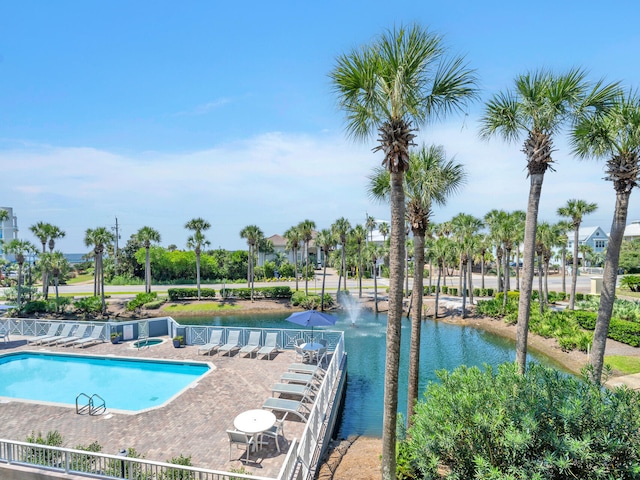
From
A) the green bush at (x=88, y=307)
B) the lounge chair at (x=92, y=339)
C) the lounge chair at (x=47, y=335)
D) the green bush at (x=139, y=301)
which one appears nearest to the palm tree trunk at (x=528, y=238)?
the lounge chair at (x=92, y=339)

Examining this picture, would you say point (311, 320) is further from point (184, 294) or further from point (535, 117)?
point (184, 294)


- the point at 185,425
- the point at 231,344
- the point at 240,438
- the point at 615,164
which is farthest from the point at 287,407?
the point at 615,164

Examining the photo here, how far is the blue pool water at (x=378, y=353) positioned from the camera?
14.8 metres

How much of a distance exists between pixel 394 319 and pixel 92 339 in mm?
19327

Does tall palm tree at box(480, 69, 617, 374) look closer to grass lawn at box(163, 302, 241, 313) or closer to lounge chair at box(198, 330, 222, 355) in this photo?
lounge chair at box(198, 330, 222, 355)

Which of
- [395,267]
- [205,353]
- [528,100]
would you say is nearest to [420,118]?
[395,267]

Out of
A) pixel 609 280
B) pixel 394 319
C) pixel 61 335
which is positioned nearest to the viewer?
pixel 394 319

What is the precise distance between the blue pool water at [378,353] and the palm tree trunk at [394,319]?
19.0 ft

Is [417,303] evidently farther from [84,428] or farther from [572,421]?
[84,428]

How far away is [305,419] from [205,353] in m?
8.70

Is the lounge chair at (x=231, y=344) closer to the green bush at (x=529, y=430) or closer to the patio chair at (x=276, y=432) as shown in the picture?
the patio chair at (x=276, y=432)

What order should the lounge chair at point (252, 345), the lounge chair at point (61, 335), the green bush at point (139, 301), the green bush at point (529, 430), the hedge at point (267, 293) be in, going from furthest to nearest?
the hedge at point (267, 293) < the green bush at point (139, 301) < the lounge chair at point (61, 335) < the lounge chair at point (252, 345) < the green bush at point (529, 430)

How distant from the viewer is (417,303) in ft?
39.2

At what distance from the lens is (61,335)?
2122cm
